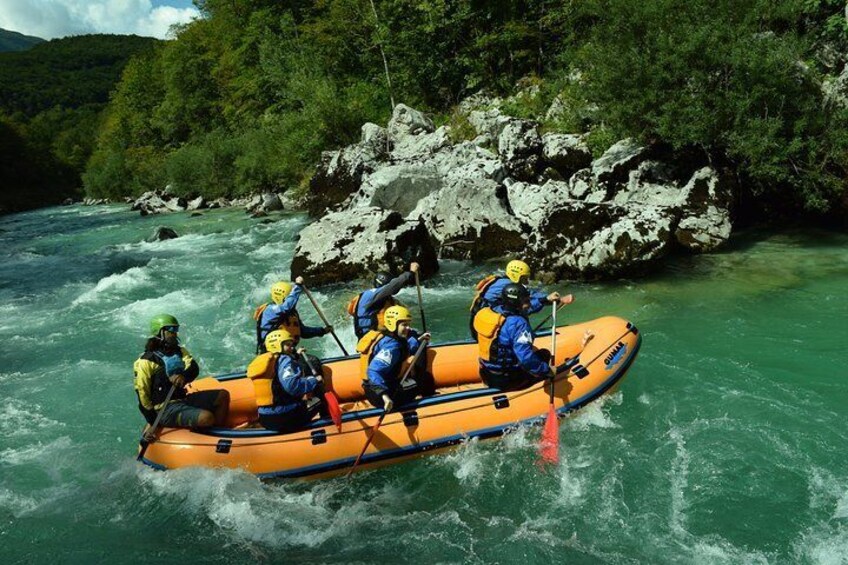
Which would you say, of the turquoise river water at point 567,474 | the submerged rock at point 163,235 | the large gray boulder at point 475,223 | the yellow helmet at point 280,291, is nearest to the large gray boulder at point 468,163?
the large gray boulder at point 475,223

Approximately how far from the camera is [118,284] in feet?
48.8

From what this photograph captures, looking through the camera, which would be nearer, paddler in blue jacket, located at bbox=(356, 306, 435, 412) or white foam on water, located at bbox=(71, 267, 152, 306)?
paddler in blue jacket, located at bbox=(356, 306, 435, 412)

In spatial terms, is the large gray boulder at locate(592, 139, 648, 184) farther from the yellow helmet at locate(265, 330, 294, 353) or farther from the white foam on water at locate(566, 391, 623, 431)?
the yellow helmet at locate(265, 330, 294, 353)

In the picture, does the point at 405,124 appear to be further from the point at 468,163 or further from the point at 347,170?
the point at 468,163

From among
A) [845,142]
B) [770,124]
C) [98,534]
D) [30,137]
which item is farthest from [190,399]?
[30,137]

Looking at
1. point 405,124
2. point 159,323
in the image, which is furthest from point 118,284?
point 405,124

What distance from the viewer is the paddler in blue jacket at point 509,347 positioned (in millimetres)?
5949

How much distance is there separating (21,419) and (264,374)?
4873mm

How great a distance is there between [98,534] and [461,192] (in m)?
10.6

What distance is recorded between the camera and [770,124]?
11273mm

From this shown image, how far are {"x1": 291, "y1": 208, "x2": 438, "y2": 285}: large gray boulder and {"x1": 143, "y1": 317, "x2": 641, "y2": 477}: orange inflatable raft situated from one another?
243 inches

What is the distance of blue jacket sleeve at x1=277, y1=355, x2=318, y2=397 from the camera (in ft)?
18.0

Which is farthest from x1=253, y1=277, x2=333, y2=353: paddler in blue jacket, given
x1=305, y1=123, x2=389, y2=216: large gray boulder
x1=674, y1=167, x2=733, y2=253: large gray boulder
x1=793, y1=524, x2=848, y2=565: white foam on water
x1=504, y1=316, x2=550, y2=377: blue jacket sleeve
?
x1=305, y1=123, x2=389, y2=216: large gray boulder

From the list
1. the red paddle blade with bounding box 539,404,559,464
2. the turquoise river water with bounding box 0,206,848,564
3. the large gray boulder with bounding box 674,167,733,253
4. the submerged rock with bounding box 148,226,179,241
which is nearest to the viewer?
the turquoise river water with bounding box 0,206,848,564
